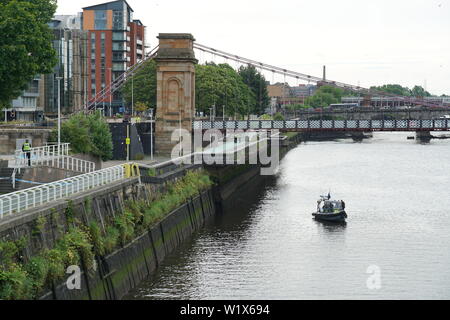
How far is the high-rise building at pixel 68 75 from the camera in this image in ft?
465

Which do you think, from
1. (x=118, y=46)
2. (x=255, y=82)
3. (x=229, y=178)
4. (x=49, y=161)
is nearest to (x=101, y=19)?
(x=118, y=46)

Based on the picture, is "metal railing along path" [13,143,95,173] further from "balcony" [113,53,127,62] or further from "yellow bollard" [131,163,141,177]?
"balcony" [113,53,127,62]

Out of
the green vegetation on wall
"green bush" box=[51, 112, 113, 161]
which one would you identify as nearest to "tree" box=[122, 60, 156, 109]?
"green bush" box=[51, 112, 113, 161]

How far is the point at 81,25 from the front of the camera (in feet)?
595

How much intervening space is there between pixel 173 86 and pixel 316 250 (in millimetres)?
36603

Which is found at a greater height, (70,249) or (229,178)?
(70,249)

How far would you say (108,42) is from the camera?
17838cm

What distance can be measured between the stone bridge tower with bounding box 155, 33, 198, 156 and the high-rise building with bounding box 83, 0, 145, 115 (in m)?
91.6

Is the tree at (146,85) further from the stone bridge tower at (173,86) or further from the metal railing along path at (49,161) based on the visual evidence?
the metal railing along path at (49,161)

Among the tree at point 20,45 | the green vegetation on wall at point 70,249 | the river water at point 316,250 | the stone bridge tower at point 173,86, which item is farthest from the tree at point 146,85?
the green vegetation on wall at point 70,249

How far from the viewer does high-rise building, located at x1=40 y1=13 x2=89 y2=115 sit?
14162 centimetres

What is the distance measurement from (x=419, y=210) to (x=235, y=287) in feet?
109

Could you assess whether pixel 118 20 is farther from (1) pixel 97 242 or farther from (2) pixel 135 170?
(1) pixel 97 242
